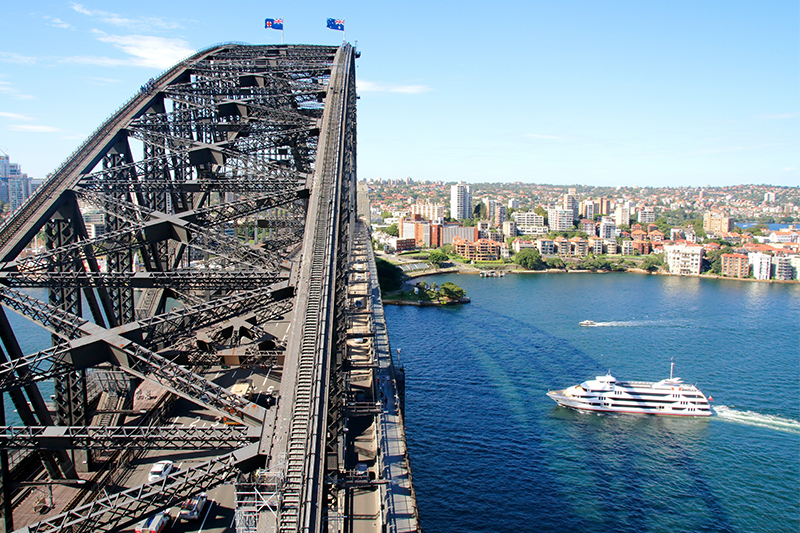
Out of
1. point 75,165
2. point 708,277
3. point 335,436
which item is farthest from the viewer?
point 708,277

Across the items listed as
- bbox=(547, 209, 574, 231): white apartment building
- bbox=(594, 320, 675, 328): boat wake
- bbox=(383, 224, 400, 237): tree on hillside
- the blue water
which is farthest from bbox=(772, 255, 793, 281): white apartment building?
bbox=(383, 224, 400, 237): tree on hillside

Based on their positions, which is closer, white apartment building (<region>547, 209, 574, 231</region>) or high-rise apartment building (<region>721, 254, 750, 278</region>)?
high-rise apartment building (<region>721, 254, 750, 278</region>)

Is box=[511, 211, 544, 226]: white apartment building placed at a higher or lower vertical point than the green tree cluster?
higher

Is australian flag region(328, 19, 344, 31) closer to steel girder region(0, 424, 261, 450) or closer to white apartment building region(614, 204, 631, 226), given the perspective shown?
steel girder region(0, 424, 261, 450)

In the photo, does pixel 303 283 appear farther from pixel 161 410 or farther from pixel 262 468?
Result: pixel 161 410

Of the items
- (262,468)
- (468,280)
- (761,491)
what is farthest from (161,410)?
(468,280)

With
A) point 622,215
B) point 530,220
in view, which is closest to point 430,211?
point 530,220

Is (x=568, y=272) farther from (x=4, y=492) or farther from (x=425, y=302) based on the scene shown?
(x=4, y=492)

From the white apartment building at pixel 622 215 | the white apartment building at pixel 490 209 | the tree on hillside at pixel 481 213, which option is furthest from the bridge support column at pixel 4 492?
the white apartment building at pixel 622 215
